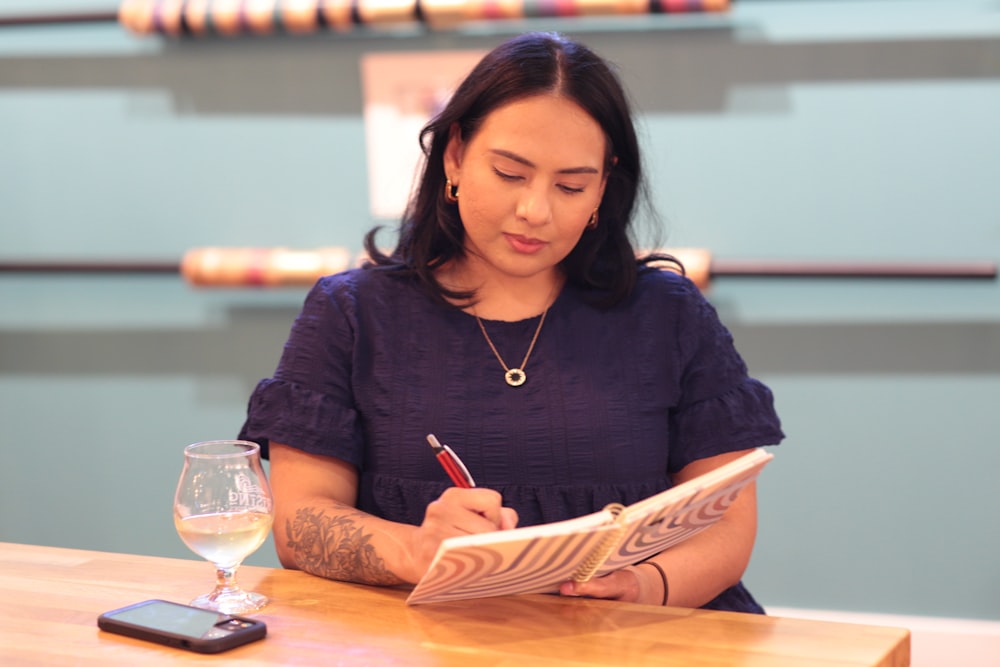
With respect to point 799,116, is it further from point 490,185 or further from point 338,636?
point 338,636

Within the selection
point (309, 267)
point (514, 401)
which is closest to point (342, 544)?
point (514, 401)

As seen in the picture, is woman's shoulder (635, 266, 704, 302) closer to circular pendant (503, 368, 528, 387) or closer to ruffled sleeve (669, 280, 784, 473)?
ruffled sleeve (669, 280, 784, 473)

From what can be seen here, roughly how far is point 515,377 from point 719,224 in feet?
4.80

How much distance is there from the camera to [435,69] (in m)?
3.29

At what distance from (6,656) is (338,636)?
335 mm

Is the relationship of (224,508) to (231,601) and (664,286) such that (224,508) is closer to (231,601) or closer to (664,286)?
(231,601)

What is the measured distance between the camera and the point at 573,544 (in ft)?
4.05

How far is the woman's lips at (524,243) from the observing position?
180cm

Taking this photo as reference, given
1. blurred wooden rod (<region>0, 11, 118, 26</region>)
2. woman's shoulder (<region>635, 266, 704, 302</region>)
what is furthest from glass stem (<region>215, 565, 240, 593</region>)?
blurred wooden rod (<region>0, 11, 118, 26</region>)

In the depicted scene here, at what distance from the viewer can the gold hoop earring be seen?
6.35 ft

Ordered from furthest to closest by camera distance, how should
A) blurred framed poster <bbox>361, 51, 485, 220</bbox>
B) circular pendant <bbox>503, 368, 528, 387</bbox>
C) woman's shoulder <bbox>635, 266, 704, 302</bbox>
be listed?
1. blurred framed poster <bbox>361, 51, 485, 220</bbox>
2. woman's shoulder <bbox>635, 266, 704, 302</bbox>
3. circular pendant <bbox>503, 368, 528, 387</bbox>

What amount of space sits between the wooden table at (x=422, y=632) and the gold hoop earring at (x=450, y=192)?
0.71m

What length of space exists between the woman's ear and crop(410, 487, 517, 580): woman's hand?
66 cm

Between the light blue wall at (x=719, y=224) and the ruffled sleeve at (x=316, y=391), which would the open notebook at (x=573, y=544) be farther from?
the light blue wall at (x=719, y=224)
